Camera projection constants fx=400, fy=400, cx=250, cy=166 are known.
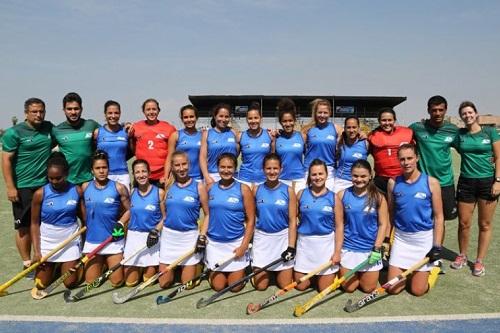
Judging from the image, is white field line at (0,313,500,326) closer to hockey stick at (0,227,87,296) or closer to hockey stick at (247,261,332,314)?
hockey stick at (247,261,332,314)

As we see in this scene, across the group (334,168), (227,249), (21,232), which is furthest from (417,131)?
(21,232)

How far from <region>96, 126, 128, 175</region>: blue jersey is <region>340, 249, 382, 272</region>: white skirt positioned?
10.3ft

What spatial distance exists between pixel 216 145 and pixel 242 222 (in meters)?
1.25

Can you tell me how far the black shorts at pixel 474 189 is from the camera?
508 centimetres

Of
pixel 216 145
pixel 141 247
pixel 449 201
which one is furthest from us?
pixel 216 145

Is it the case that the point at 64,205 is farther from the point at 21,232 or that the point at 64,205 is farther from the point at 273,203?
the point at 273,203

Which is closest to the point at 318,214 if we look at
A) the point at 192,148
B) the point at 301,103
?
the point at 192,148

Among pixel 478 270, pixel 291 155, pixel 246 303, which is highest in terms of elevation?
pixel 291 155

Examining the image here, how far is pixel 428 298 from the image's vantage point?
14.0 feet

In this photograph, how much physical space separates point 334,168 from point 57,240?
12.2ft

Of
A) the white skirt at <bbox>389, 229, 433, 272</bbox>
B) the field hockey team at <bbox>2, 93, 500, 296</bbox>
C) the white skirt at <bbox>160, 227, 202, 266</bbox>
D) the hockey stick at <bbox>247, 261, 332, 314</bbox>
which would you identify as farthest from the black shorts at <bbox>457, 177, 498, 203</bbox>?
the white skirt at <bbox>160, 227, 202, 266</bbox>

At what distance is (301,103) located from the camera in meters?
42.2

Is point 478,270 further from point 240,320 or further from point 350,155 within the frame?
point 240,320

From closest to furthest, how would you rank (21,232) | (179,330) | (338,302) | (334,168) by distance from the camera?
(179,330) < (338,302) < (21,232) < (334,168)
